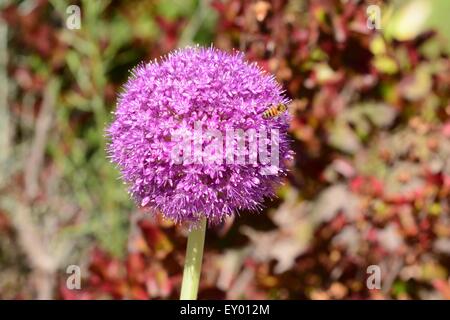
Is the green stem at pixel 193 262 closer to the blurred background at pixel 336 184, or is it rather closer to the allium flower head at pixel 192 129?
the allium flower head at pixel 192 129

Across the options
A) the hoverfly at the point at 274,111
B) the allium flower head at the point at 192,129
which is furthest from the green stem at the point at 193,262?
the hoverfly at the point at 274,111

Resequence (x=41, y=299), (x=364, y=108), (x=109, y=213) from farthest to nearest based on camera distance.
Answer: (x=109, y=213), (x=41, y=299), (x=364, y=108)

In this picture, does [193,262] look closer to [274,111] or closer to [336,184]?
[274,111]

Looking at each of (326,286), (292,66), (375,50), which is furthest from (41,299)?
(375,50)

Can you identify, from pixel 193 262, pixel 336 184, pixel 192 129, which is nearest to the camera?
pixel 192 129

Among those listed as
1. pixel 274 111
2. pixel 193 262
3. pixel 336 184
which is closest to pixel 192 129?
pixel 274 111
